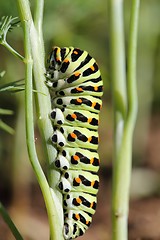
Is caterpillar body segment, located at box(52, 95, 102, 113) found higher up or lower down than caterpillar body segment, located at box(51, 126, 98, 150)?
higher up

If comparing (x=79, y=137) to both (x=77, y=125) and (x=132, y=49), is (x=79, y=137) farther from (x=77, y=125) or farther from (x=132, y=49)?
(x=132, y=49)

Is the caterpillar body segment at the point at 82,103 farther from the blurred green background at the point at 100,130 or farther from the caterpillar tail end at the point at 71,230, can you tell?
the blurred green background at the point at 100,130

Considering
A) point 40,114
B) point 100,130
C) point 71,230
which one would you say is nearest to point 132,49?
point 40,114

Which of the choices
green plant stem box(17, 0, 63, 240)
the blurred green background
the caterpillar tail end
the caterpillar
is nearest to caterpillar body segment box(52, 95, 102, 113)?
the caterpillar

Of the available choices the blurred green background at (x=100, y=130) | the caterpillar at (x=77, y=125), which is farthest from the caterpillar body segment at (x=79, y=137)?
the blurred green background at (x=100, y=130)

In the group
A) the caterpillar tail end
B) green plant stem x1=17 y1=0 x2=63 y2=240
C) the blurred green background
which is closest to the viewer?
green plant stem x1=17 y1=0 x2=63 y2=240

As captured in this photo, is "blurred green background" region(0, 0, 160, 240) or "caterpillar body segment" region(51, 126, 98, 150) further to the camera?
"blurred green background" region(0, 0, 160, 240)

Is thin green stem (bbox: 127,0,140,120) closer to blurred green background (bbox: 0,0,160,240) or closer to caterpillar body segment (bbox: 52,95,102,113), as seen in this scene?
caterpillar body segment (bbox: 52,95,102,113)
